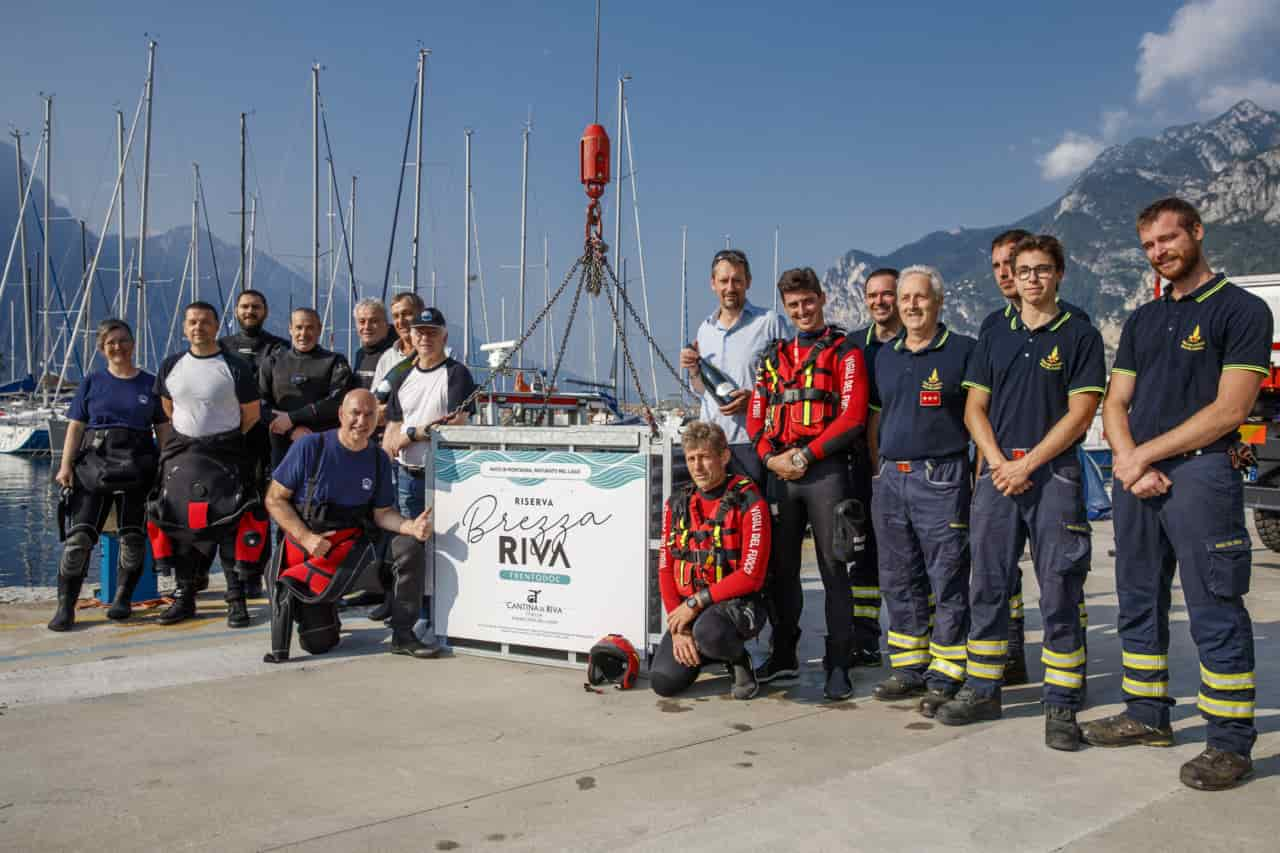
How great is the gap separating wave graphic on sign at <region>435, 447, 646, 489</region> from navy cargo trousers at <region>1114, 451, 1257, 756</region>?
7.62ft

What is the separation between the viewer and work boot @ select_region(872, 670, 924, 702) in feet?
14.6

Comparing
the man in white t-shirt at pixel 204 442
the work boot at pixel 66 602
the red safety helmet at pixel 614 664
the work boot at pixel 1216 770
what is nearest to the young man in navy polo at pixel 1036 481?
the work boot at pixel 1216 770

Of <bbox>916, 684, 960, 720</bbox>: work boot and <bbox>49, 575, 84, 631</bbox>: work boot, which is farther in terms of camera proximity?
<bbox>49, 575, 84, 631</bbox>: work boot

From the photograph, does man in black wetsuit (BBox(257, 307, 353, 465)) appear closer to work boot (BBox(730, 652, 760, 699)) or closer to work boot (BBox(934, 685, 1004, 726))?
work boot (BBox(730, 652, 760, 699))

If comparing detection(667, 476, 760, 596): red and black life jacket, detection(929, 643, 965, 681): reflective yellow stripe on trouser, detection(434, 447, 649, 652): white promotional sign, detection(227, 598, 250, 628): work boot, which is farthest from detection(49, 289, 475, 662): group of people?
detection(929, 643, 965, 681): reflective yellow stripe on trouser

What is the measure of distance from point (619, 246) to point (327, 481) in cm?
2311

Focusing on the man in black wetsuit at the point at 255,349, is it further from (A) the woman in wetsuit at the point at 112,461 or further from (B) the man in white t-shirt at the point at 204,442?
(A) the woman in wetsuit at the point at 112,461

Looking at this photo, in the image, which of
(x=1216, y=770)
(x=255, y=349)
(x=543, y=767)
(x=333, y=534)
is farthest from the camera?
(x=255, y=349)

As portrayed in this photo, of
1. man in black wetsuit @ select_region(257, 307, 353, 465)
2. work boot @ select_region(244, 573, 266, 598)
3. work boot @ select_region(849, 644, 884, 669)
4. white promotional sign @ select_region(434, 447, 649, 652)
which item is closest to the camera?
white promotional sign @ select_region(434, 447, 649, 652)

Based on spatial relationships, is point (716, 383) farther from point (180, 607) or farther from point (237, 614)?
point (180, 607)

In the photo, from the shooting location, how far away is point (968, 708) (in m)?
4.04

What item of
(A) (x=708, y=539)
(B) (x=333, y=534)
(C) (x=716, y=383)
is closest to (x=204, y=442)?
(B) (x=333, y=534)

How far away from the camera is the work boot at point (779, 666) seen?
4.80m

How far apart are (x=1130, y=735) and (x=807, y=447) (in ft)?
5.91
